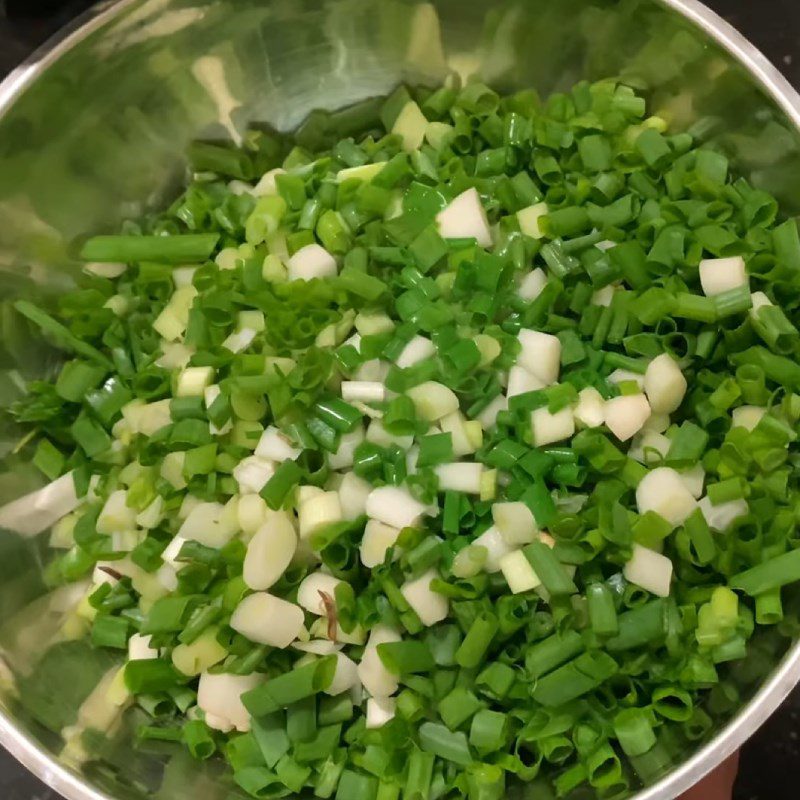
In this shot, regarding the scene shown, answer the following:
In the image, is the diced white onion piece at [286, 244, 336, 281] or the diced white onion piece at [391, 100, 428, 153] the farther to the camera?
the diced white onion piece at [391, 100, 428, 153]

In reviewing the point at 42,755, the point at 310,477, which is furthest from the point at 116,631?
the point at 310,477

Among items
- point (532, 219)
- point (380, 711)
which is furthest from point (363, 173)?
point (380, 711)

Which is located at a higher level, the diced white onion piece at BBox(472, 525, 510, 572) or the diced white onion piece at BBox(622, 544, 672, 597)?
the diced white onion piece at BBox(472, 525, 510, 572)

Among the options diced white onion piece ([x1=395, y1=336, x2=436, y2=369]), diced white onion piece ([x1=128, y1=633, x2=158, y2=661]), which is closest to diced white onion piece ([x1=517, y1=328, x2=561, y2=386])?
diced white onion piece ([x1=395, y1=336, x2=436, y2=369])

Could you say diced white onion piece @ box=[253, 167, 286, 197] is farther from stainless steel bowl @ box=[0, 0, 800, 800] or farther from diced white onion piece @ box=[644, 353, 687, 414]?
diced white onion piece @ box=[644, 353, 687, 414]

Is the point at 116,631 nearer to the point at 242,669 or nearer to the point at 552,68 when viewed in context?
the point at 242,669
